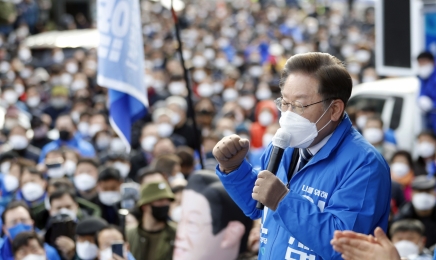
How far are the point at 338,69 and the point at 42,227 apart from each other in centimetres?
495

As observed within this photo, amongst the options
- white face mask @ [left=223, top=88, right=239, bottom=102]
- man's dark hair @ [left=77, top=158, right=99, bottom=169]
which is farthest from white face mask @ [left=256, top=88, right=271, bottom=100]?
man's dark hair @ [left=77, top=158, right=99, bottom=169]

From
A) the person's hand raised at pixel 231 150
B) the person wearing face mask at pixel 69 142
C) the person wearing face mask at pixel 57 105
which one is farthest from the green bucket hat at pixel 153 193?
the person wearing face mask at pixel 57 105

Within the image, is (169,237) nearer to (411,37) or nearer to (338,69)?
(338,69)

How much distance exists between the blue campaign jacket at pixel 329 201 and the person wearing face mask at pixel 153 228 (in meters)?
2.43

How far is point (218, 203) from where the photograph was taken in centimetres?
392

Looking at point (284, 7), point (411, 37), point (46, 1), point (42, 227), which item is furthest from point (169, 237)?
point (284, 7)

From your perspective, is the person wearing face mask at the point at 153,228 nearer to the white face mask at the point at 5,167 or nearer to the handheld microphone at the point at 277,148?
the handheld microphone at the point at 277,148

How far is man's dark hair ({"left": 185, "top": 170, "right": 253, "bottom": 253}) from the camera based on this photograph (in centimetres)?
390

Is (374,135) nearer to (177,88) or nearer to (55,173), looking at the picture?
(55,173)

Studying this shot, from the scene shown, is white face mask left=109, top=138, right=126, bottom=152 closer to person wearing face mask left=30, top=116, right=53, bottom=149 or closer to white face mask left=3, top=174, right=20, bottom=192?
person wearing face mask left=30, top=116, right=53, bottom=149

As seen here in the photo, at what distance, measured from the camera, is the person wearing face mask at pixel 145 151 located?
32.2 ft

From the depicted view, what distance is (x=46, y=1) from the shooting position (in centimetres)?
2673

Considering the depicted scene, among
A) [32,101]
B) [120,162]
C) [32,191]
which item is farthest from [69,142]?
[32,101]

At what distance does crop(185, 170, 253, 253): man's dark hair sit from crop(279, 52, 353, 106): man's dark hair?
108 centimetres
